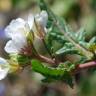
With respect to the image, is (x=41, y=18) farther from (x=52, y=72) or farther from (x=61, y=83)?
(x=61, y=83)

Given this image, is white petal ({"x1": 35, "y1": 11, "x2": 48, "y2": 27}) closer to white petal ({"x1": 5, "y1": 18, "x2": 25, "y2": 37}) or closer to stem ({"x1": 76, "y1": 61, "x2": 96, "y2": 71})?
white petal ({"x1": 5, "y1": 18, "x2": 25, "y2": 37})

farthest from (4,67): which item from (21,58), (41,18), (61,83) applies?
(61,83)

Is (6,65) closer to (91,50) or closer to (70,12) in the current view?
(91,50)

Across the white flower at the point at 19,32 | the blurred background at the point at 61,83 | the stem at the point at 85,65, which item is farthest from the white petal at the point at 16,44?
the blurred background at the point at 61,83

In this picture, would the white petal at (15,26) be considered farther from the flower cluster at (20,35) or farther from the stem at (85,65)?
the stem at (85,65)

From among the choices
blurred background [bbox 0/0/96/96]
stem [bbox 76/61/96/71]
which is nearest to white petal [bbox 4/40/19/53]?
stem [bbox 76/61/96/71]

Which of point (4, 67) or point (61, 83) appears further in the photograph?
point (61, 83)

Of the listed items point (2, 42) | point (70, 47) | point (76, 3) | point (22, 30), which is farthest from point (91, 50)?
point (2, 42)
